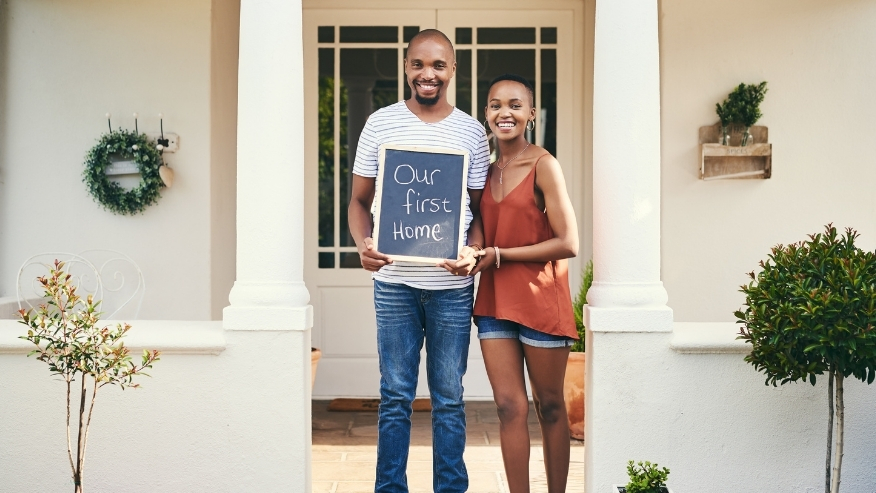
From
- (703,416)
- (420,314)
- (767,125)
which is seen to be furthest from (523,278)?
(767,125)

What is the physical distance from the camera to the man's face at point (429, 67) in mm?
3184

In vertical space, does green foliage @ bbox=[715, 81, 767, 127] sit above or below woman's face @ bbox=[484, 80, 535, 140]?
above

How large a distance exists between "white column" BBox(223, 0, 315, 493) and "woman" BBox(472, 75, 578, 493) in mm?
831

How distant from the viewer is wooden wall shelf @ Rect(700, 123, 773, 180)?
5215mm

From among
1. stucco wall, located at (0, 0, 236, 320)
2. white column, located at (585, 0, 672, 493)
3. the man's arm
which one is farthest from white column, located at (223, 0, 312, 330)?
stucco wall, located at (0, 0, 236, 320)

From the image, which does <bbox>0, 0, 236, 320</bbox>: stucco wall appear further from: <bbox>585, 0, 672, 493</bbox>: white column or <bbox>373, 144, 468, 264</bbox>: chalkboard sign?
<bbox>585, 0, 672, 493</bbox>: white column

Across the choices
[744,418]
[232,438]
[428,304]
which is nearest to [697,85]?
[744,418]

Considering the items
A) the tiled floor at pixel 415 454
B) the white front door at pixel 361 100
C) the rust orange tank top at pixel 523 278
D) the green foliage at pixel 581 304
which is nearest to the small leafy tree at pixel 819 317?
the rust orange tank top at pixel 523 278

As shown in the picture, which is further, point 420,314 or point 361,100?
point 361,100

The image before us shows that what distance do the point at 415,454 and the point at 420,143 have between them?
222 centimetres

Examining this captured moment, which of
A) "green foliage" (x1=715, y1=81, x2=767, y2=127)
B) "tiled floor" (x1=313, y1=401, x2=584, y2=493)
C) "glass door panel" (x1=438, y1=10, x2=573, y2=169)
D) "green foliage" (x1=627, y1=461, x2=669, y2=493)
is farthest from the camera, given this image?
"glass door panel" (x1=438, y1=10, x2=573, y2=169)

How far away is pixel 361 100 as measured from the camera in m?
6.14

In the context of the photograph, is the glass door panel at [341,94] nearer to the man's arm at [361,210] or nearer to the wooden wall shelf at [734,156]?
the wooden wall shelf at [734,156]

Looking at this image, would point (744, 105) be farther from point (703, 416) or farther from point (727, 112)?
point (703, 416)
